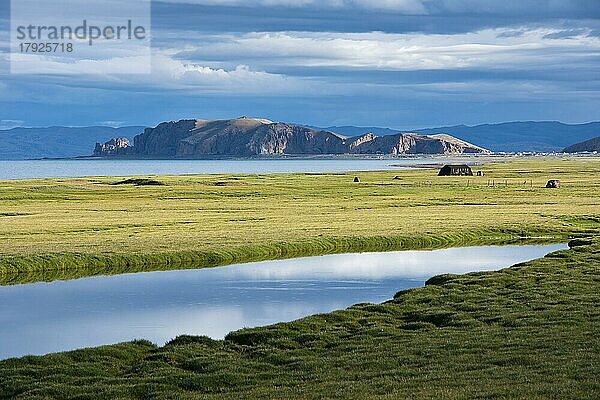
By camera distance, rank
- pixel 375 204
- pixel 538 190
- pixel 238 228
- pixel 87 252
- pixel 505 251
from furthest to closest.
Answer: pixel 538 190, pixel 375 204, pixel 238 228, pixel 505 251, pixel 87 252

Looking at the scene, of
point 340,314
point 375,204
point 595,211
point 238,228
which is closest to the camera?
point 340,314

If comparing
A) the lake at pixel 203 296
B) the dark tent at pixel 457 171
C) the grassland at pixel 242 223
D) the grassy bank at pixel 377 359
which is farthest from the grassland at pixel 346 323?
the dark tent at pixel 457 171

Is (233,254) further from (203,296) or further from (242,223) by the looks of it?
(242,223)

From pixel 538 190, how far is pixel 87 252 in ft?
243

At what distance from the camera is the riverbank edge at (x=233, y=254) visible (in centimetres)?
4553

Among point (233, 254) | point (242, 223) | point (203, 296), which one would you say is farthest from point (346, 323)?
point (242, 223)

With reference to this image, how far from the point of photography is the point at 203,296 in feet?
129

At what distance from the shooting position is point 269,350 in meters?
25.1

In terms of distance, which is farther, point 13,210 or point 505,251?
point 13,210

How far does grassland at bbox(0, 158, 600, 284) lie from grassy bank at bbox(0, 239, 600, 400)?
806 inches

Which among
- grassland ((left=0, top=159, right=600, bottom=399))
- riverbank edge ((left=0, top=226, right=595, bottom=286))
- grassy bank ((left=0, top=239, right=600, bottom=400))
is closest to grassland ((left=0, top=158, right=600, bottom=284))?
riverbank edge ((left=0, top=226, right=595, bottom=286))

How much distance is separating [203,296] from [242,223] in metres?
26.9

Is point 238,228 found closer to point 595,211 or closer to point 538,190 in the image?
point 595,211

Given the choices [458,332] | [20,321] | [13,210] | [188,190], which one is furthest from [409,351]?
[188,190]
